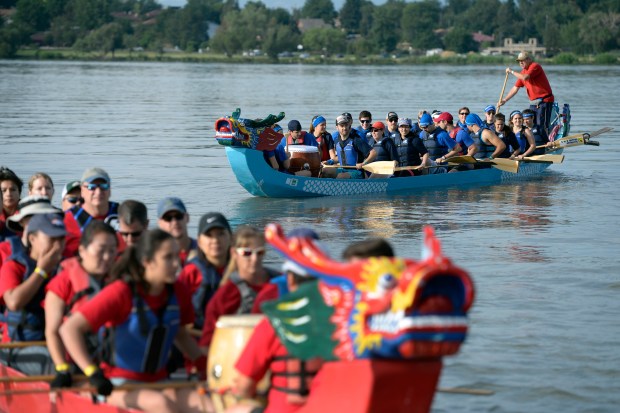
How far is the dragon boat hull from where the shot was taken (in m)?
6.25

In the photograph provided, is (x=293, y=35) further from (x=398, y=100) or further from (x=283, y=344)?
(x=283, y=344)

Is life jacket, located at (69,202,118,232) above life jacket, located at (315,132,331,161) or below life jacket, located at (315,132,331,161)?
above

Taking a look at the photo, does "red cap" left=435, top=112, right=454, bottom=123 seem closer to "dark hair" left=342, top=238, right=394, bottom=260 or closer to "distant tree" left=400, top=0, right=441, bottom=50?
"dark hair" left=342, top=238, right=394, bottom=260

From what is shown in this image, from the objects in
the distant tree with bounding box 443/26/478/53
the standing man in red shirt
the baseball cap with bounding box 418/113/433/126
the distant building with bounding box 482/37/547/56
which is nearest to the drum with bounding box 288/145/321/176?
the baseball cap with bounding box 418/113/433/126

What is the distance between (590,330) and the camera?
1002 centimetres

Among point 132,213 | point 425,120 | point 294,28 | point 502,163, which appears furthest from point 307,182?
point 294,28

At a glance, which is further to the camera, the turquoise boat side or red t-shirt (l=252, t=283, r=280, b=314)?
the turquoise boat side

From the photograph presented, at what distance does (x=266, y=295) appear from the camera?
5602mm

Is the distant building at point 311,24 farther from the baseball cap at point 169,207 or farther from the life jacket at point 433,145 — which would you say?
the baseball cap at point 169,207

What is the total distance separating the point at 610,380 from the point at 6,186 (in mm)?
4537

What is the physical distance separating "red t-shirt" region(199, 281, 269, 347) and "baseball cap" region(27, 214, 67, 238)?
108 cm

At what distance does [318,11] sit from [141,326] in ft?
618

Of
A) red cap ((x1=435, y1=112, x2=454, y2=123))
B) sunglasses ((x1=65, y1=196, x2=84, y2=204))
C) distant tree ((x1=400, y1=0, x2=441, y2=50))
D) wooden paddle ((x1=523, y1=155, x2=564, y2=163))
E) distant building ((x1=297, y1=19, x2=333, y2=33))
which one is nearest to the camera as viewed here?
sunglasses ((x1=65, y1=196, x2=84, y2=204))

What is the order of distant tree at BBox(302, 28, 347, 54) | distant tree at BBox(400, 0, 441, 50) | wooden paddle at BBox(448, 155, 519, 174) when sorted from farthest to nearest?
distant tree at BBox(400, 0, 441, 50) < distant tree at BBox(302, 28, 347, 54) < wooden paddle at BBox(448, 155, 519, 174)
